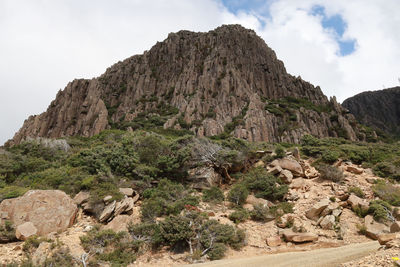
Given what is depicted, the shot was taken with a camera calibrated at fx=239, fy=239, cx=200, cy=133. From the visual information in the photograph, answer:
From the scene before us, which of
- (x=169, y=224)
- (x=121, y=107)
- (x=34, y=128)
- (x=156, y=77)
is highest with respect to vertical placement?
(x=156, y=77)

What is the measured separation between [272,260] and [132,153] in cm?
1488

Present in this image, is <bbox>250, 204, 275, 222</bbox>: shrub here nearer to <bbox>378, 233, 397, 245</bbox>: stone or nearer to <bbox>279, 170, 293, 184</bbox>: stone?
<bbox>279, 170, 293, 184</bbox>: stone

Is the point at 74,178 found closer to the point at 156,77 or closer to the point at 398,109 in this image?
the point at 156,77

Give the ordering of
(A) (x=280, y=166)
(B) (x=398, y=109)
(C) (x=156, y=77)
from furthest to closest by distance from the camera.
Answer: (B) (x=398, y=109) < (C) (x=156, y=77) < (A) (x=280, y=166)

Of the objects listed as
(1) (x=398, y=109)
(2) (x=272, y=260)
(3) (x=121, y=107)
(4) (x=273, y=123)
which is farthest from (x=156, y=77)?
(1) (x=398, y=109)

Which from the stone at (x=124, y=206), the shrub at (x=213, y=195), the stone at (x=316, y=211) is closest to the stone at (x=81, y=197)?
the stone at (x=124, y=206)

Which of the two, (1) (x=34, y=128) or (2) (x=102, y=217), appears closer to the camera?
(2) (x=102, y=217)

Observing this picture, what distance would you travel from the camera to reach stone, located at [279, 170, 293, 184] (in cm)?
1746

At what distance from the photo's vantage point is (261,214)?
1343 cm

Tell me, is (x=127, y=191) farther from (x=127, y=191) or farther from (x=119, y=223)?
(x=119, y=223)

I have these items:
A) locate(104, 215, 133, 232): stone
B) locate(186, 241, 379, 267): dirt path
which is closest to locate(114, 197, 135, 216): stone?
locate(104, 215, 133, 232): stone

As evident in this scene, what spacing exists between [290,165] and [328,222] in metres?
7.45

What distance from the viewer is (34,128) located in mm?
61406

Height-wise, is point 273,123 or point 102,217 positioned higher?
point 273,123
